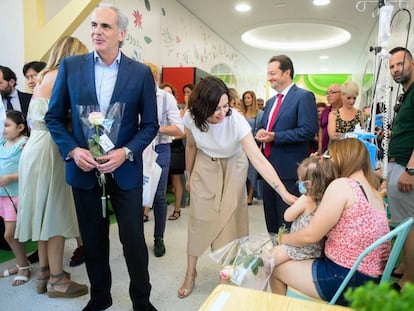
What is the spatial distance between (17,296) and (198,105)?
1600mm

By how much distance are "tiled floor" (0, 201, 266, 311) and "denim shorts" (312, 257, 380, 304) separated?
915 mm

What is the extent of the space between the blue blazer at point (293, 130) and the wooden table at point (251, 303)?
140 cm

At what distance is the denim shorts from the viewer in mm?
1194

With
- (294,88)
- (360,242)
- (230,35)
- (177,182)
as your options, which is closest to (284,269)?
(360,242)

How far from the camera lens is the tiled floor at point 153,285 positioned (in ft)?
6.22

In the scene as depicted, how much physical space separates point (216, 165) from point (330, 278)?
899mm

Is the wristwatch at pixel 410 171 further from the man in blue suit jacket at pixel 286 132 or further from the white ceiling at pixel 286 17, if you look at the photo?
the white ceiling at pixel 286 17

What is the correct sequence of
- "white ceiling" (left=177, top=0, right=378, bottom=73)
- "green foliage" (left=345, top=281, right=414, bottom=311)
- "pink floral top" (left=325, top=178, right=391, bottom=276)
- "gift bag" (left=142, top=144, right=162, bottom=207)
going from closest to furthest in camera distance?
"green foliage" (left=345, top=281, right=414, bottom=311)
"pink floral top" (left=325, top=178, right=391, bottom=276)
"gift bag" (left=142, top=144, right=162, bottom=207)
"white ceiling" (left=177, top=0, right=378, bottom=73)

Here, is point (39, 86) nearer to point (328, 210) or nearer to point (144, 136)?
point (144, 136)

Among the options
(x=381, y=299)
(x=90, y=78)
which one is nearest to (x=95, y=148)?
(x=90, y=78)

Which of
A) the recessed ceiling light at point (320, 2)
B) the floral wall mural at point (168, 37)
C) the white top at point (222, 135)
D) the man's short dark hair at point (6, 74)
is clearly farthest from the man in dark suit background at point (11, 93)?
the recessed ceiling light at point (320, 2)

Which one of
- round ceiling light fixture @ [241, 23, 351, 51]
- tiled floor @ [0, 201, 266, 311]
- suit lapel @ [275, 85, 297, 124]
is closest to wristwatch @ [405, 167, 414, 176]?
suit lapel @ [275, 85, 297, 124]

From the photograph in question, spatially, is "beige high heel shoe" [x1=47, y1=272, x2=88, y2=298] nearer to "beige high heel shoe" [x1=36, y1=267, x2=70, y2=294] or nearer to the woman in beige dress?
"beige high heel shoe" [x1=36, y1=267, x2=70, y2=294]

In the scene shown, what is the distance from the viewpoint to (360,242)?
3.92 feet
